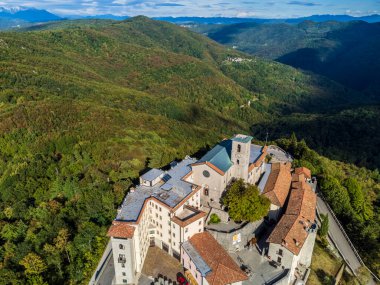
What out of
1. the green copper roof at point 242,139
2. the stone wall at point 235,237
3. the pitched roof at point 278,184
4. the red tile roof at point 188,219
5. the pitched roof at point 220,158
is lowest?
the stone wall at point 235,237

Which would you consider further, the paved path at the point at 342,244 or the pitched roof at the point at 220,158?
the paved path at the point at 342,244

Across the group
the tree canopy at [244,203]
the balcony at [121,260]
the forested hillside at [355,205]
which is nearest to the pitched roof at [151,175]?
the tree canopy at [244,203]

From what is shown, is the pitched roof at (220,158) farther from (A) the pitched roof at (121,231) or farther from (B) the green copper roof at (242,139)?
(A) the pitched roof at (121,231)

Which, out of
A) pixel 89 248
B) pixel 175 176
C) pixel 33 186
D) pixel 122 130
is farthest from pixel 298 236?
pixel 122 130

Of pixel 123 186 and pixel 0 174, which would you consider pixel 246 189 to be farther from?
pixel 0 174

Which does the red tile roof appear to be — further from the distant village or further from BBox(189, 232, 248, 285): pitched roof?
BBox(189, 232, 248, 285): pitched roof

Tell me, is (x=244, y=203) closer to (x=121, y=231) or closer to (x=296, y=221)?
(x=296, y=221)
